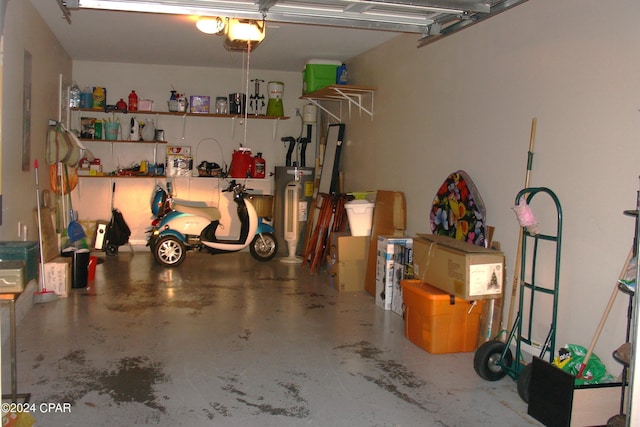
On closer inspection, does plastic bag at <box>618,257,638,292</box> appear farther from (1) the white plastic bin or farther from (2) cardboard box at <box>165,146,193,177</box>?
(2) cardboard box at <box>165,146,193,177</box>

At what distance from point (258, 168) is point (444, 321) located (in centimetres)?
509

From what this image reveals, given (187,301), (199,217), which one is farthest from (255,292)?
(199,217)

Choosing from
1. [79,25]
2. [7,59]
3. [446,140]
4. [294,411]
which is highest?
[79,25]

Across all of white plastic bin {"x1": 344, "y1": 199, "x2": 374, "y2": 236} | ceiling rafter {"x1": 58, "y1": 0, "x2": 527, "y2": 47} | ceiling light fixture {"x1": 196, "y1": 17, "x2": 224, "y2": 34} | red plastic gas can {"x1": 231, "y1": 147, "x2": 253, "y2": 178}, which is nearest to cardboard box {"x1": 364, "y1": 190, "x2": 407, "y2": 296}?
white plastic bin {"x1": 344, "y1": 199, "x2": 374, "y2": 236}

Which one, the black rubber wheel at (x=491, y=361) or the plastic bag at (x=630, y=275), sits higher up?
the plastic bag at (x=630, y=275)

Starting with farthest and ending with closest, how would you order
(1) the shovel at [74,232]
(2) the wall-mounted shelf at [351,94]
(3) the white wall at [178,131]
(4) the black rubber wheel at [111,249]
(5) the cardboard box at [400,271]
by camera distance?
1. (3) the white wall at [178,131]
2. (4) the black rubber wheel at [111,249]
3. (1) the shovel at [74,232]
4. (2) the wall-mounted shelf at [351,94]
5. (5) the cardboard box at [400,271]

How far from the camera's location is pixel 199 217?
7.50m

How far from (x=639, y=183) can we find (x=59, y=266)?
4943mm

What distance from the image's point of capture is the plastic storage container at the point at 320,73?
7.50 meters

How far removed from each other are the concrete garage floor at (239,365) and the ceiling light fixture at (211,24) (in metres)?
2.60

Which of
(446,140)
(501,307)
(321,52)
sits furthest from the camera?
(321,52)

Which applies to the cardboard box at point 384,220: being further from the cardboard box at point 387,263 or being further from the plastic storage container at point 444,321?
the plastic storage container at point 444,321

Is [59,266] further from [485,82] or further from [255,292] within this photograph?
[485,82]

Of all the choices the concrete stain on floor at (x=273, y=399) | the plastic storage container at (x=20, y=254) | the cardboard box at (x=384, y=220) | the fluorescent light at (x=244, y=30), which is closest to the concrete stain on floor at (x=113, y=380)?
the concrete stain on floor at (x=273, y=399)
